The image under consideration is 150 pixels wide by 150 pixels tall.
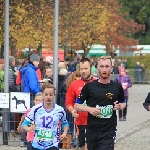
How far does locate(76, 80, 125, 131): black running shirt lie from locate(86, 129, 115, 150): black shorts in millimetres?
70

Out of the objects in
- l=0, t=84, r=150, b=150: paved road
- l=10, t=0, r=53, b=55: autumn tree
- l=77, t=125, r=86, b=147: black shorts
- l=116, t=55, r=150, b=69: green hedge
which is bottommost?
l=0, t=84, r=150, b=150: paved road

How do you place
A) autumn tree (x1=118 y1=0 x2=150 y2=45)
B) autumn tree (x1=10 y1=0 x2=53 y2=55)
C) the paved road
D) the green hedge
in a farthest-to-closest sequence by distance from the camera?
autumn tree (x1=118 y1=0 x2=150 y2=45) → the green hedge → autumn tree (x1=10 y1=0 x2=53 y2=55) → the paved road

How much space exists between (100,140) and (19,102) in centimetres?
473

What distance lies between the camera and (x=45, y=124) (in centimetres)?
874

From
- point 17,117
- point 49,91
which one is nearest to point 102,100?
point 49,91

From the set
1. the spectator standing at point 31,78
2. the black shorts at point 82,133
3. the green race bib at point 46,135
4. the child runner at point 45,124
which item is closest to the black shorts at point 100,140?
the child runner at point 45,124

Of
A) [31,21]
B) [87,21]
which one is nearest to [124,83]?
[31,21]

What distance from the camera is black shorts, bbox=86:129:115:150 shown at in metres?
8.91

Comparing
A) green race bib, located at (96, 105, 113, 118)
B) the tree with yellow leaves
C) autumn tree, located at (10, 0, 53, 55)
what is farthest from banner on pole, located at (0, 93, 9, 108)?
the tree with yellow leaves

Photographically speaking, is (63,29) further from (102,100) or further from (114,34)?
(102,100)

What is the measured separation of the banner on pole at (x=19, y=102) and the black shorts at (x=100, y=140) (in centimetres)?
437

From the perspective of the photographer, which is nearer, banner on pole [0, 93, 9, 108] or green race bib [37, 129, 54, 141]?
green race bib [37, 129, 54, 141]

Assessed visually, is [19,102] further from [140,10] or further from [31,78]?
[140,10]

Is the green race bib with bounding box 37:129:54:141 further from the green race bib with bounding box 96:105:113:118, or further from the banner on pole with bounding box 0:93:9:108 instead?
the banner on pole with bounding box 0:93:9:108
